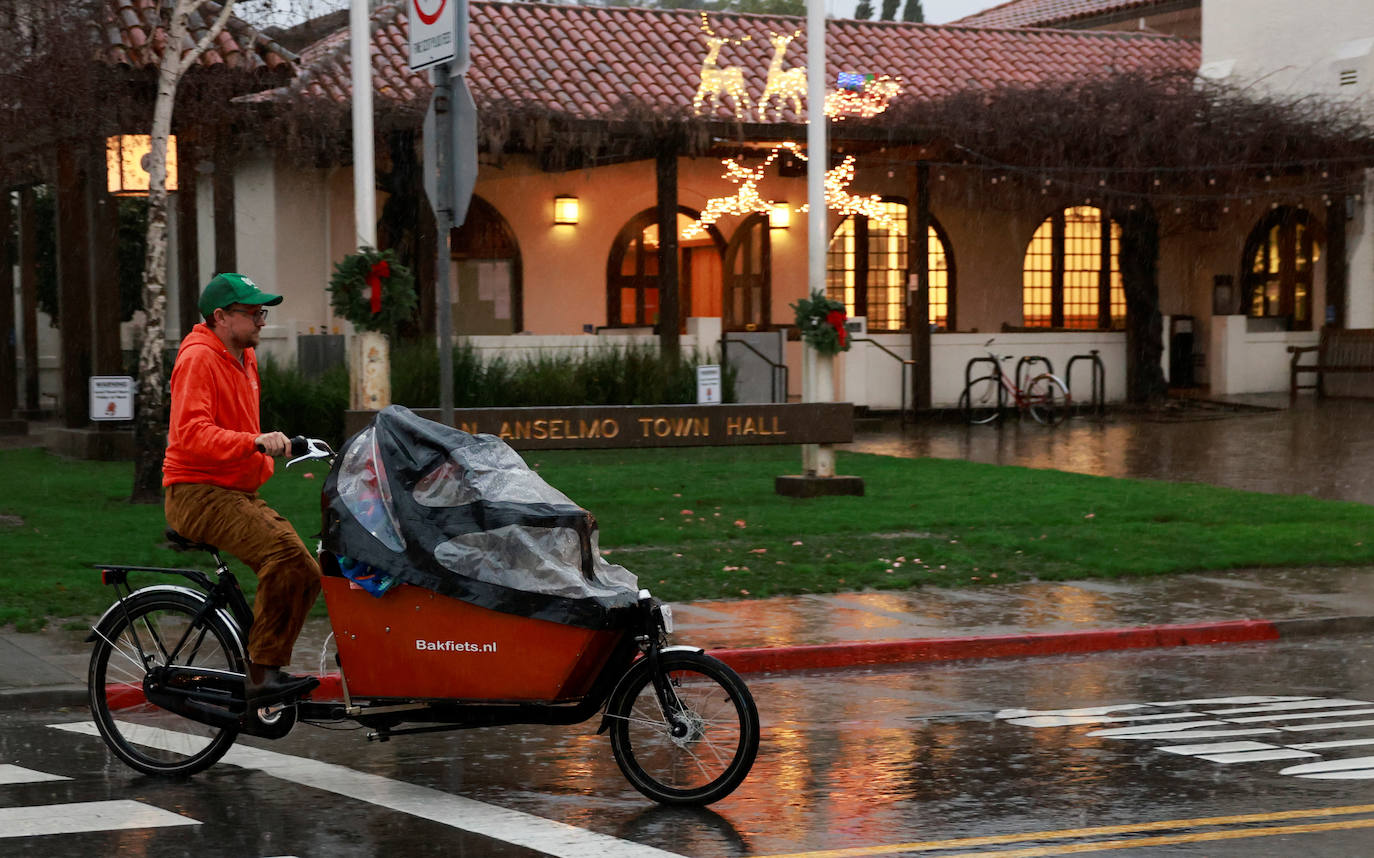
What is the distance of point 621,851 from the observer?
5598 mm

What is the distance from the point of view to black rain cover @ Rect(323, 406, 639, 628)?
6.20m

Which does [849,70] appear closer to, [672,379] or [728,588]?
[672,379]

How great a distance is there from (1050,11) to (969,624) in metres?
32.9

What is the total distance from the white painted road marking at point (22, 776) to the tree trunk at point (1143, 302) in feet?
75.7

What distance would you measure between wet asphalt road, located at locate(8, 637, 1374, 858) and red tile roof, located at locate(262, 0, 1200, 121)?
591 inches

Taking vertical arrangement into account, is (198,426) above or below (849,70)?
below

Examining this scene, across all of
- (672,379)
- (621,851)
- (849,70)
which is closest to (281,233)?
(672,379)

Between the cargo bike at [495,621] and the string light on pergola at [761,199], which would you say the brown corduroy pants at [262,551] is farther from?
the string light on pergola at [761,199]

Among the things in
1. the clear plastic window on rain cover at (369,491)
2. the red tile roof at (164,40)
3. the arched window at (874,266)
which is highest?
the red tile roof at (164,40)

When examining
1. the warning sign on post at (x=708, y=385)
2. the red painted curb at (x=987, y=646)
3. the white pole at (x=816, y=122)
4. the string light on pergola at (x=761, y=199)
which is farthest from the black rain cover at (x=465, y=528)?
the string light on pergola at (x=761, y=199)

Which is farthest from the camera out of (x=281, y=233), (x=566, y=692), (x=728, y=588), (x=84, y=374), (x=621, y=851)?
(x=281, y=233)

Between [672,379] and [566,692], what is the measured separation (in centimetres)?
1578

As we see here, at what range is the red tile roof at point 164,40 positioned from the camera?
17.0 meters

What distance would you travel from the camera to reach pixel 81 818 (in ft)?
19.9
